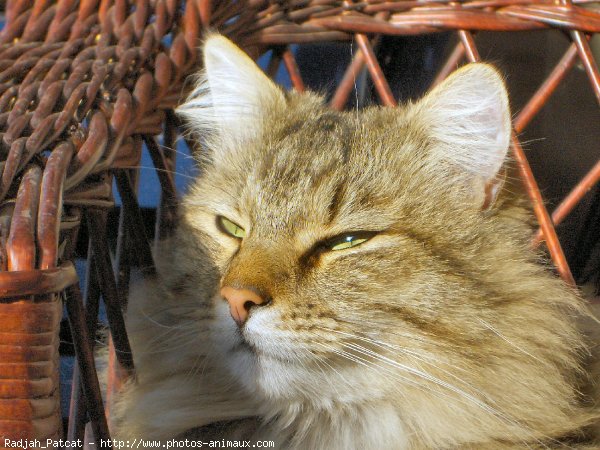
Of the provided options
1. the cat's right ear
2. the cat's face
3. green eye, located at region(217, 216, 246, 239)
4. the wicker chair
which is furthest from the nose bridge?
the cat's right ear

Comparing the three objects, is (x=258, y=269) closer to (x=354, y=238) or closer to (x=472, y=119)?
(x=354, y=238)

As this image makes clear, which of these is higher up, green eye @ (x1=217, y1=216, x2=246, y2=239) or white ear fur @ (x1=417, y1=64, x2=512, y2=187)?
white ear fur @ (x1=417, y1=64, x2=512, y2=187)

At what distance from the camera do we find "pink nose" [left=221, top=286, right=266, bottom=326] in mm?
1015

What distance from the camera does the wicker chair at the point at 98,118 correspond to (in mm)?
787

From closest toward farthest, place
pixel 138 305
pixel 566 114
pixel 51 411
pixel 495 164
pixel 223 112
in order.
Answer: pixel 51 411
pixel 495 164
pixel 138 305
pixel 223 112
pixel 566 114

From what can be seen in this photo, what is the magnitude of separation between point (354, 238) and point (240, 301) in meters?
0.24

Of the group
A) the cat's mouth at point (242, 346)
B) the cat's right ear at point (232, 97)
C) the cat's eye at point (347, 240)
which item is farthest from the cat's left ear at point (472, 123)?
the cat's mouth at point (242, 346)

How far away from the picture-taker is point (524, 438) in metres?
1.07

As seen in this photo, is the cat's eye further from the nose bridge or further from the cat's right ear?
the cat's right ear

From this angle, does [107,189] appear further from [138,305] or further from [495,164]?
[495,164]

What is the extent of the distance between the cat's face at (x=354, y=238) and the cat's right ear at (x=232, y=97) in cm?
1

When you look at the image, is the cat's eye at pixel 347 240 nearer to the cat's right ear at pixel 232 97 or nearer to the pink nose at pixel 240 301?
the pink nose at pixel 240 301

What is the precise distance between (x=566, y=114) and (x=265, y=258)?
39.2 inches

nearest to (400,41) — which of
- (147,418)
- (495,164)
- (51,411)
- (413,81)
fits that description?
(413,81)
